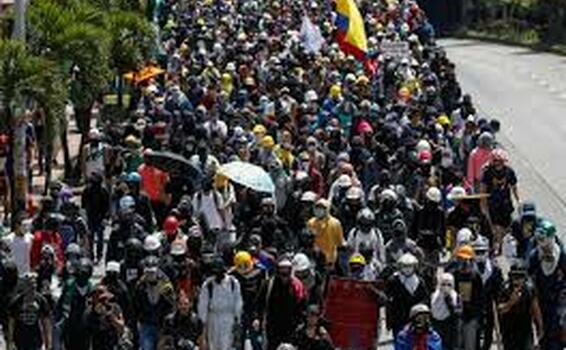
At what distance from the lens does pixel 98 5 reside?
37562 mm

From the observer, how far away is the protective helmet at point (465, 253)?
1906cm

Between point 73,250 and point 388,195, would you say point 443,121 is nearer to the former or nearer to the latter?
point 388,195

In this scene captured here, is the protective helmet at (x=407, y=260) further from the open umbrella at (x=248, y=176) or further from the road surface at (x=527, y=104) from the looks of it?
the road surface at (x=527, y=104)

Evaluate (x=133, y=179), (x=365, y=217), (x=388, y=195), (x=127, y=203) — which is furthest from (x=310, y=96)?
(x=365, y=217)

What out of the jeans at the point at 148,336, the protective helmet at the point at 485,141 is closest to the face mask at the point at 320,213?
the jeans at the point at 148,336

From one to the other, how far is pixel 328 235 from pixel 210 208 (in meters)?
2.11

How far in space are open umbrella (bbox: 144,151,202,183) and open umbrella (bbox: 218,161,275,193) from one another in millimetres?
1139

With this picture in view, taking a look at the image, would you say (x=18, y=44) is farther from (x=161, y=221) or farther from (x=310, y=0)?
(x=310, y=0)

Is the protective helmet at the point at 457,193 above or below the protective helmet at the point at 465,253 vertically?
below

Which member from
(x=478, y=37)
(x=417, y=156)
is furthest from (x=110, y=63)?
(x=478, y=37)

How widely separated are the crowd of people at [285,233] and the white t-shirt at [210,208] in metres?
0.02

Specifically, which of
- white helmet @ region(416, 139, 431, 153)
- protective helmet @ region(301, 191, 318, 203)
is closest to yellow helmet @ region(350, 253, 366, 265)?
protective helmet @ region(301, 191, 318, 203)

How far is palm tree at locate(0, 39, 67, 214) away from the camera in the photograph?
2819 cm

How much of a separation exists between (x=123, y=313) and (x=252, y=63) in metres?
19.4
